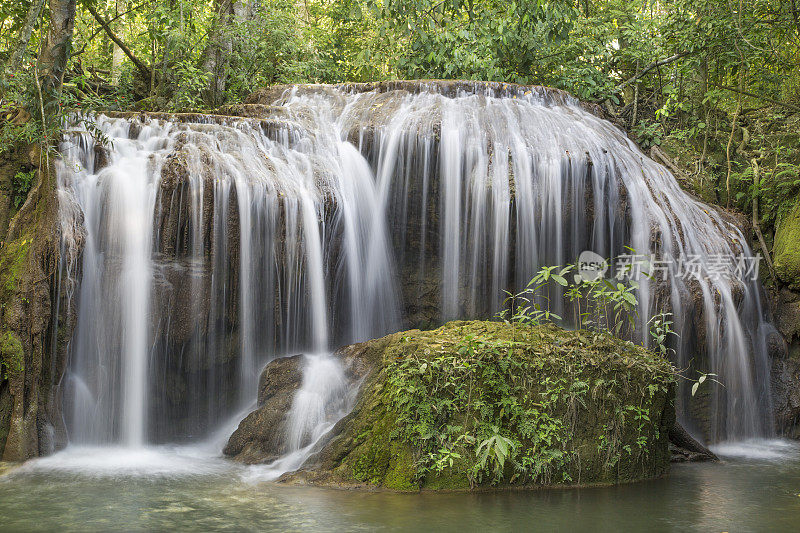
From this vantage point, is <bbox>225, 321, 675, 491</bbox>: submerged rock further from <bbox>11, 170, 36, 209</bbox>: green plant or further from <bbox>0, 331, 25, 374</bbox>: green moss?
<bbox>11, 170, 36, 209</bbox>: green plant

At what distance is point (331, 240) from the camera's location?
7.67 m

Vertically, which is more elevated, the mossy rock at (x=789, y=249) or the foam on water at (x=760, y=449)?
the mossy rock at (x=789, y=249)

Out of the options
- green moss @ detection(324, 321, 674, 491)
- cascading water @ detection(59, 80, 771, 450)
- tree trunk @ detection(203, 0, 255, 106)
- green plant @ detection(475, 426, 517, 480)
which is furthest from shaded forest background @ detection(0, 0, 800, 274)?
green plant @ detection(475, 426, 517, 480)

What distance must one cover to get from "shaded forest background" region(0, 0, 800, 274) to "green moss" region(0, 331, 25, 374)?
3.06 meters

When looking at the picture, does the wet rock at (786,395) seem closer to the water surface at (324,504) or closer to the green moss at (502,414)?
the water surface at (324,504)

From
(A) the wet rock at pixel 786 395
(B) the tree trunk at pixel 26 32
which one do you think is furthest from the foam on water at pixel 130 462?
(A) the wet rock at pixel 786 395

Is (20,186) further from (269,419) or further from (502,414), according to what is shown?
(502,414)

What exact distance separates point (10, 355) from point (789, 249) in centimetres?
862

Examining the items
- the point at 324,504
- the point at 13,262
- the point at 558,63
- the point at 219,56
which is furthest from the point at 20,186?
the point at 558,63

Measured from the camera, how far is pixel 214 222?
698 centimetres

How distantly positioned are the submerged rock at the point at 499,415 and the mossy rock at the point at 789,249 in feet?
13.2

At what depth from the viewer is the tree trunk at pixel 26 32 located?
7.00 m

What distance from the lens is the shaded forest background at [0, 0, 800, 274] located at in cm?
983

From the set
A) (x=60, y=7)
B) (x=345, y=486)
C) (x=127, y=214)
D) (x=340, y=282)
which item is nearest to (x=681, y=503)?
(x=345, y=486)
